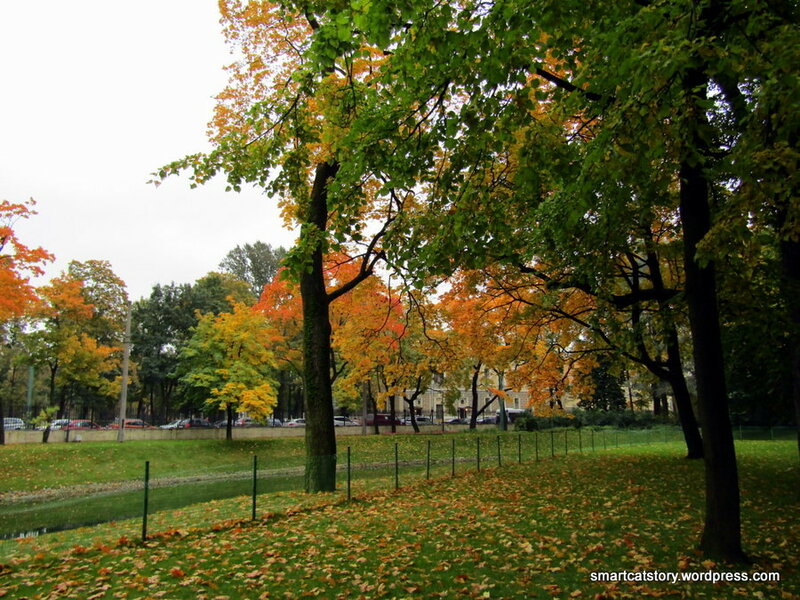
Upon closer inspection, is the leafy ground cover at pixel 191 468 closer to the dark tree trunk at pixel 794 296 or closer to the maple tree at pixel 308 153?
the maple tree at pixel 308 153

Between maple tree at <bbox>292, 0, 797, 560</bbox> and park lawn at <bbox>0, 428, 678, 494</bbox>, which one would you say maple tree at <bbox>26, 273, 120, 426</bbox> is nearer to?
park lawn at <bbox>0, 428, 678, 494</bbox>

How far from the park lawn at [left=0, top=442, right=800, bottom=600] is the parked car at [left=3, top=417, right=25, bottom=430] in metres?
34.2

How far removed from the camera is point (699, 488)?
11625 millimetres

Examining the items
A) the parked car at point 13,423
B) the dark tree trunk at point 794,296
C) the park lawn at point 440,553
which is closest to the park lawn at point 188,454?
the parked car at point 13,423

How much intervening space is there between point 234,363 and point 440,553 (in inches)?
1072

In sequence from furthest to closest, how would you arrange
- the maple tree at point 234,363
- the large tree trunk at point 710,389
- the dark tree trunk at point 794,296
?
the maple tree at point 234,363, the dark tree trunk at point 794,296, the large tree trunk at point 710,389

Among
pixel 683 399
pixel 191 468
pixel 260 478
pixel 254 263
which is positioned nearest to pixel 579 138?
pixel 683 399

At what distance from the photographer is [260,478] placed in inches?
844

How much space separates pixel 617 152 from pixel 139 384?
170ft

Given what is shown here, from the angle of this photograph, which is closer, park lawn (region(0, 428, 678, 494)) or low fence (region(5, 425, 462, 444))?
park lawn (region(0, 428, 678, 494))

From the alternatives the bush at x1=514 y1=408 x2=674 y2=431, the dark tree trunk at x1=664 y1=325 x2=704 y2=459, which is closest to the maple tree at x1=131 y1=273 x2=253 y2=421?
the bush at x1=514 y1=408 x2=674 y2=431

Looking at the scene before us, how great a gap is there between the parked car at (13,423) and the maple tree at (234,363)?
11883 millimetres

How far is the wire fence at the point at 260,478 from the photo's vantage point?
13.8 meters

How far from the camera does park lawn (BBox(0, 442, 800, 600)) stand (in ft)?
19.1
